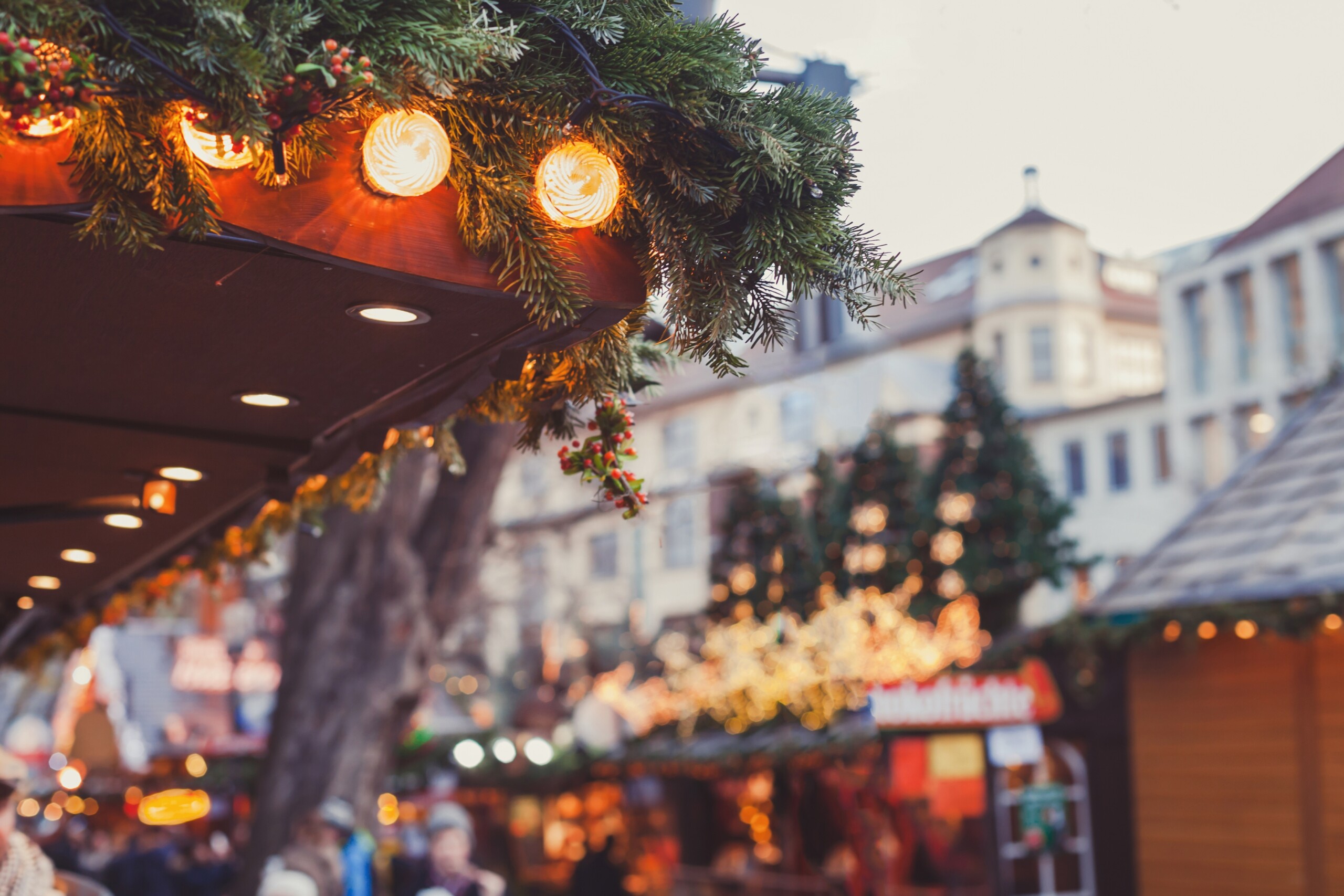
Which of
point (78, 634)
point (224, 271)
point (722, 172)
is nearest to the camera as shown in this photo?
point (224, 271)

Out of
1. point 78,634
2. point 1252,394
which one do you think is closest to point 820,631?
point 1252,394

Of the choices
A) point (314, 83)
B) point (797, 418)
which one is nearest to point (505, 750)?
point (797, 418)

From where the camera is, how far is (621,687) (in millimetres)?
26438

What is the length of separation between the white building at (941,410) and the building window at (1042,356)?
1.5 inches

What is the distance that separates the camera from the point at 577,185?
2146mm

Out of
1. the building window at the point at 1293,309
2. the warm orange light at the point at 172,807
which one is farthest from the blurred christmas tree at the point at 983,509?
the warm orange light at the point at 172,807

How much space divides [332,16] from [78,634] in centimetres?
Result: 551

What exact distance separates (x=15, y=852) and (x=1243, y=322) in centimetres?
2091

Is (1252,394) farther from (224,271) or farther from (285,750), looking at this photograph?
(224,271)

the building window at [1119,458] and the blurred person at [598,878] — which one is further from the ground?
the building window at [1119,458]

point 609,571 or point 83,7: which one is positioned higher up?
point 609,571

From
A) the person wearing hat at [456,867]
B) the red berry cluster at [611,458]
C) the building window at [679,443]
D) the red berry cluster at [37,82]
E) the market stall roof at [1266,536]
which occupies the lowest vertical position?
the person wearing hat at [456,867]

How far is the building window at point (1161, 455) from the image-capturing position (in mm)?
24016

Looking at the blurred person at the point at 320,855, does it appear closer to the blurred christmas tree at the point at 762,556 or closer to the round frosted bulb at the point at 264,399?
the round frosted bulb at the point at 264,399
